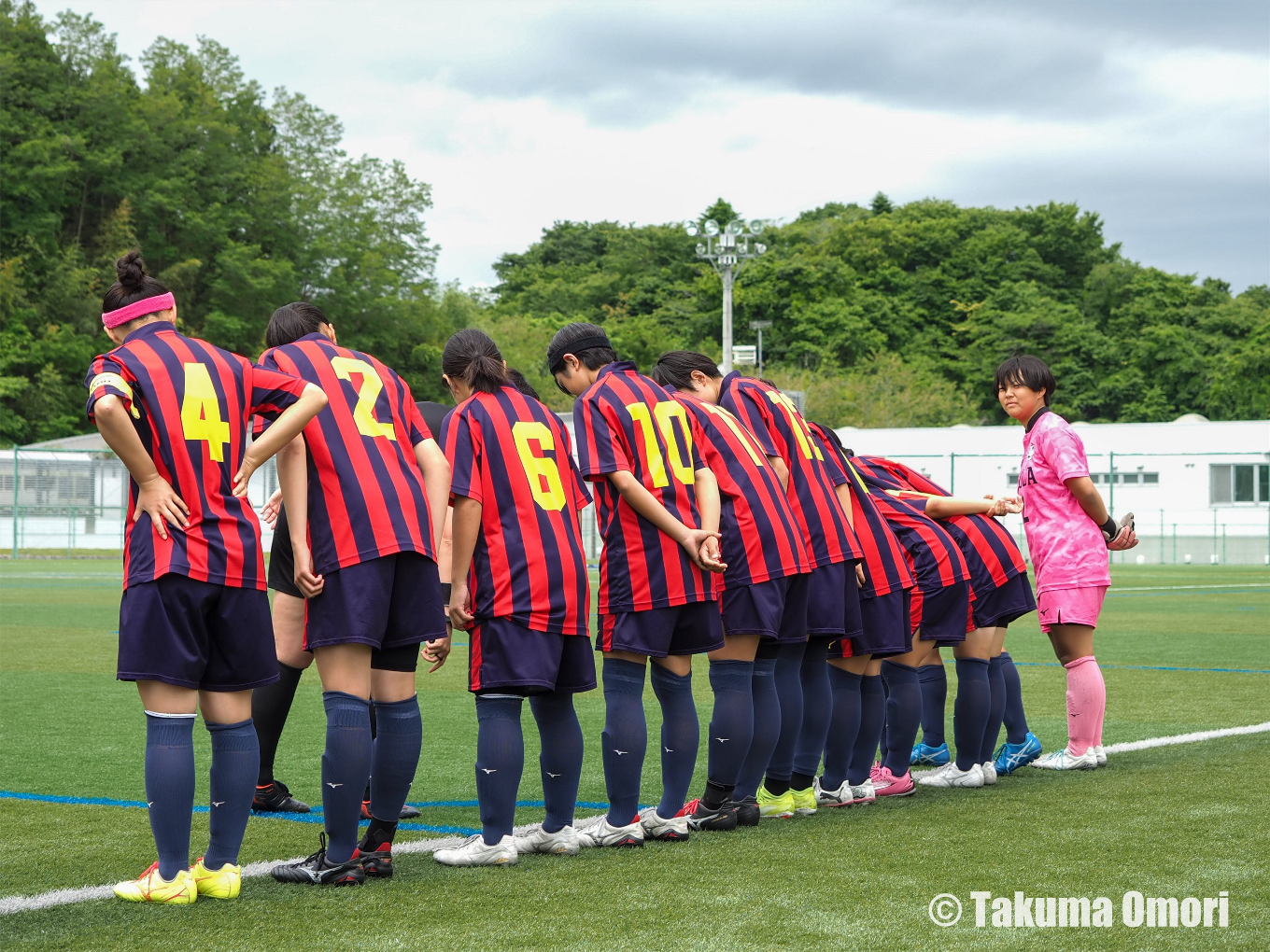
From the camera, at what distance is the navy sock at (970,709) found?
6.11 meters

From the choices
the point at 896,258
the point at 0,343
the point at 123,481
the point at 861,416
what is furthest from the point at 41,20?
the point at 896,258

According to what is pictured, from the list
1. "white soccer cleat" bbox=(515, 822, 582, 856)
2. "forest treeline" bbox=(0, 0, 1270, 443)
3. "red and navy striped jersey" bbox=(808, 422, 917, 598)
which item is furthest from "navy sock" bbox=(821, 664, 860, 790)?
"forest treeline" bbox=(0, 0, 1270, 443)

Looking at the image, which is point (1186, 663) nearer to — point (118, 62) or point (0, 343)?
point (0, 343)

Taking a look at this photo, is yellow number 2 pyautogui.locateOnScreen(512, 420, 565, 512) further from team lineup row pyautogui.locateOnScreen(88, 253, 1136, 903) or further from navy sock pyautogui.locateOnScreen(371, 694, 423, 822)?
navy sock pyautogui.locateOnScreen(371, 694, 423, 822)

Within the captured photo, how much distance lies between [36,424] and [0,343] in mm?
2734

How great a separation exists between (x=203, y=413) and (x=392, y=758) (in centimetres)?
124

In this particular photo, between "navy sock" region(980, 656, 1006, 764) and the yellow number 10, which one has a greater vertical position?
the yellow number 10

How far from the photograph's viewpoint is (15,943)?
11.8 ft

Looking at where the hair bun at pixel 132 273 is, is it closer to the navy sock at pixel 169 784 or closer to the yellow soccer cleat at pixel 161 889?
the navy sock at pixel 169 784

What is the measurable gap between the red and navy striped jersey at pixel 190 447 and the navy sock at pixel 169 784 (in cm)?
43

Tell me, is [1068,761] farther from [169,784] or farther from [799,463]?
[169,784]

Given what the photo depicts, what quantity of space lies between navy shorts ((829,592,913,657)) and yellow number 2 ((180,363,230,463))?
2.79 m

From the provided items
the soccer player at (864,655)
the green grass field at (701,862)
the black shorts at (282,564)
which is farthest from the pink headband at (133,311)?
the soccer player at (864,655)

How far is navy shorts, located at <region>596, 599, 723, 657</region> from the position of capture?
4.93m
